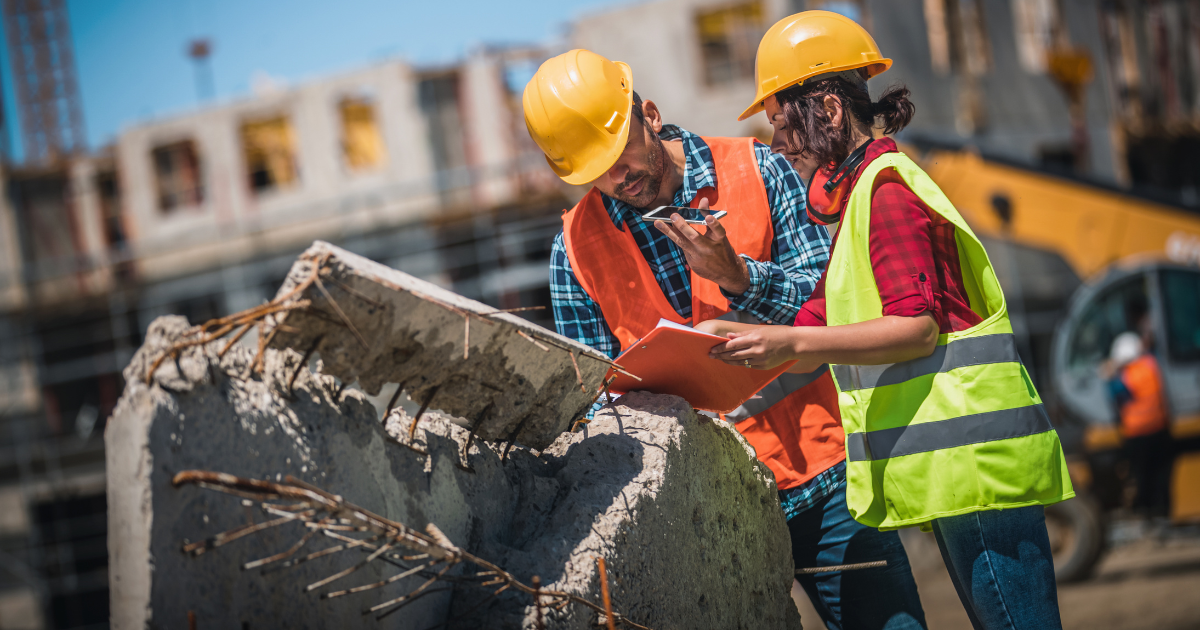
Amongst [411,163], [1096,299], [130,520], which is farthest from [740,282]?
[411,163]

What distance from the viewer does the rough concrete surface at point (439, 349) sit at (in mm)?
1561

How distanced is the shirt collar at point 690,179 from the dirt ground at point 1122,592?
538 centimetres

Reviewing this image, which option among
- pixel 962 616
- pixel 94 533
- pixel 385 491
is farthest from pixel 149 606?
pixel 94 533

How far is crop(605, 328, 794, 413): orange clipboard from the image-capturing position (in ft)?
6.37

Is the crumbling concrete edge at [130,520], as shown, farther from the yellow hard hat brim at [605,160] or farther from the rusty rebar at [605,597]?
the yellow hard hat brim at [605,160]

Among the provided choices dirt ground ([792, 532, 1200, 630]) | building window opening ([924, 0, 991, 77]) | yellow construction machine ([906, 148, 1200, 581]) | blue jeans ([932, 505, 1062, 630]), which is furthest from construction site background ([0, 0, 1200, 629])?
blue jeans ([932, 505, 1062, 630])

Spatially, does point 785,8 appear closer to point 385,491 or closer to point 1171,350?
point 1171,350

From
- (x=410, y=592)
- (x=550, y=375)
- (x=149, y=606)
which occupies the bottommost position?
(x=410, y=592)

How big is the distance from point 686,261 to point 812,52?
0.56 meters

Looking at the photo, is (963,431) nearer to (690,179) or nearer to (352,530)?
(690,179)

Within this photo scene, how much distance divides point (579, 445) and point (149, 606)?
0.95 meters

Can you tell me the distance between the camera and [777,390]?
91.7 inches

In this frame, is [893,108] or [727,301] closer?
[893,108]

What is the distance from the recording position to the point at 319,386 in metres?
1.73
